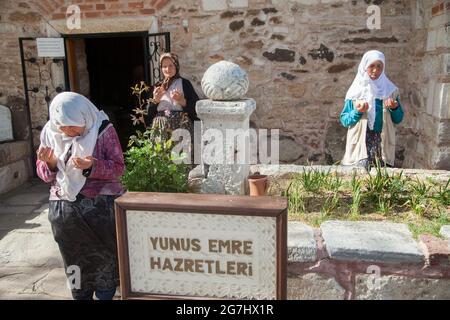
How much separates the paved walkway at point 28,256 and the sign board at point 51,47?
80.8 inches

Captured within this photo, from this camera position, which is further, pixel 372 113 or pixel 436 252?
pixel 372 113

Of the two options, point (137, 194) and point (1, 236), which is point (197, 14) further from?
point (137, 194)

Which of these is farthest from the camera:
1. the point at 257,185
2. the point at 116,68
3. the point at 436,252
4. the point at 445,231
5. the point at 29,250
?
the point at 116,68

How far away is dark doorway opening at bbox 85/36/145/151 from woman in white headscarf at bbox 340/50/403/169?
6.13m

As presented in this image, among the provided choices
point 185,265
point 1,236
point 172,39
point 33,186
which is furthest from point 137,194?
point 33,186

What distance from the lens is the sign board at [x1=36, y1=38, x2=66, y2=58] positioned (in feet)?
18.6

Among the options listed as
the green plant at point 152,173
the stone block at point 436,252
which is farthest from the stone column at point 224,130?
the stone block at point 436,252

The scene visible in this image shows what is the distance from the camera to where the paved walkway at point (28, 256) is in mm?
3088

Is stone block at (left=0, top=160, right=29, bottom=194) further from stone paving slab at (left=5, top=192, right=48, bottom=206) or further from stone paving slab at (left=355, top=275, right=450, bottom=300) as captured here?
stone paving slab at (left=355, top=275, right=450, bottom=300)

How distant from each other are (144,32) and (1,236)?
311cm

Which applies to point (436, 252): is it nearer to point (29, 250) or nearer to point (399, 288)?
point (399, 288)

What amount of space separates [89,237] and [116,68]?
7.76 m

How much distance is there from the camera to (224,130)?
2977 millimetres

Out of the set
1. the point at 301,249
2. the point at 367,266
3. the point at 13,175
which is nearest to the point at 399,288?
the point at 367,266
